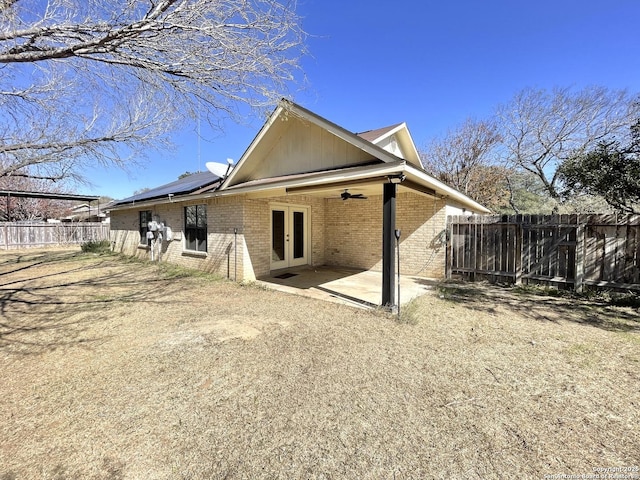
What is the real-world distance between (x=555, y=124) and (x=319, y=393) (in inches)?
929

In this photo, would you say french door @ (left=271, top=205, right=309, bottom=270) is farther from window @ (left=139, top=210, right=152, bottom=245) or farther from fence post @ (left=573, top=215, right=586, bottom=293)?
fence post @ (left=573, top=215, right=586, bottom=293)

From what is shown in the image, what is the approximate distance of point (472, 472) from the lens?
1.99 m

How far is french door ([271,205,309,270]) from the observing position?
9.79 meters

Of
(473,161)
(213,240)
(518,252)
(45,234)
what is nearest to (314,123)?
(213,240)

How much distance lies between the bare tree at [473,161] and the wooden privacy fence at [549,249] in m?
13.5

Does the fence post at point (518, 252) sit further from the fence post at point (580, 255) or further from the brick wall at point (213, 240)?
the brick wall at point (213, 240)

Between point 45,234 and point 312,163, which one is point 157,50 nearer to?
point 312,163

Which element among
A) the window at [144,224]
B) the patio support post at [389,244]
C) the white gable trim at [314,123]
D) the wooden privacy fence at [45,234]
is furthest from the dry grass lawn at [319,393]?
the wooden privacy fence at [45,234]

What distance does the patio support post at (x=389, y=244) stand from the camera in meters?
5.54

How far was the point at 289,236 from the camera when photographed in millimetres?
10305

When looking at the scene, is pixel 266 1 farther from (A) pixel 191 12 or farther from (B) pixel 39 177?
(B) pixel 39 177

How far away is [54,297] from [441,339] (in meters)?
8.64

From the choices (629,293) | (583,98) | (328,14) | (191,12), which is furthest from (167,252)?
(583,98)

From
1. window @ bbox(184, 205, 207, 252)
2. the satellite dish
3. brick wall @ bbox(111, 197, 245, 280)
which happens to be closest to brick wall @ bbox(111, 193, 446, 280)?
brick wall @ bbox(111, 197, 245, 280)
